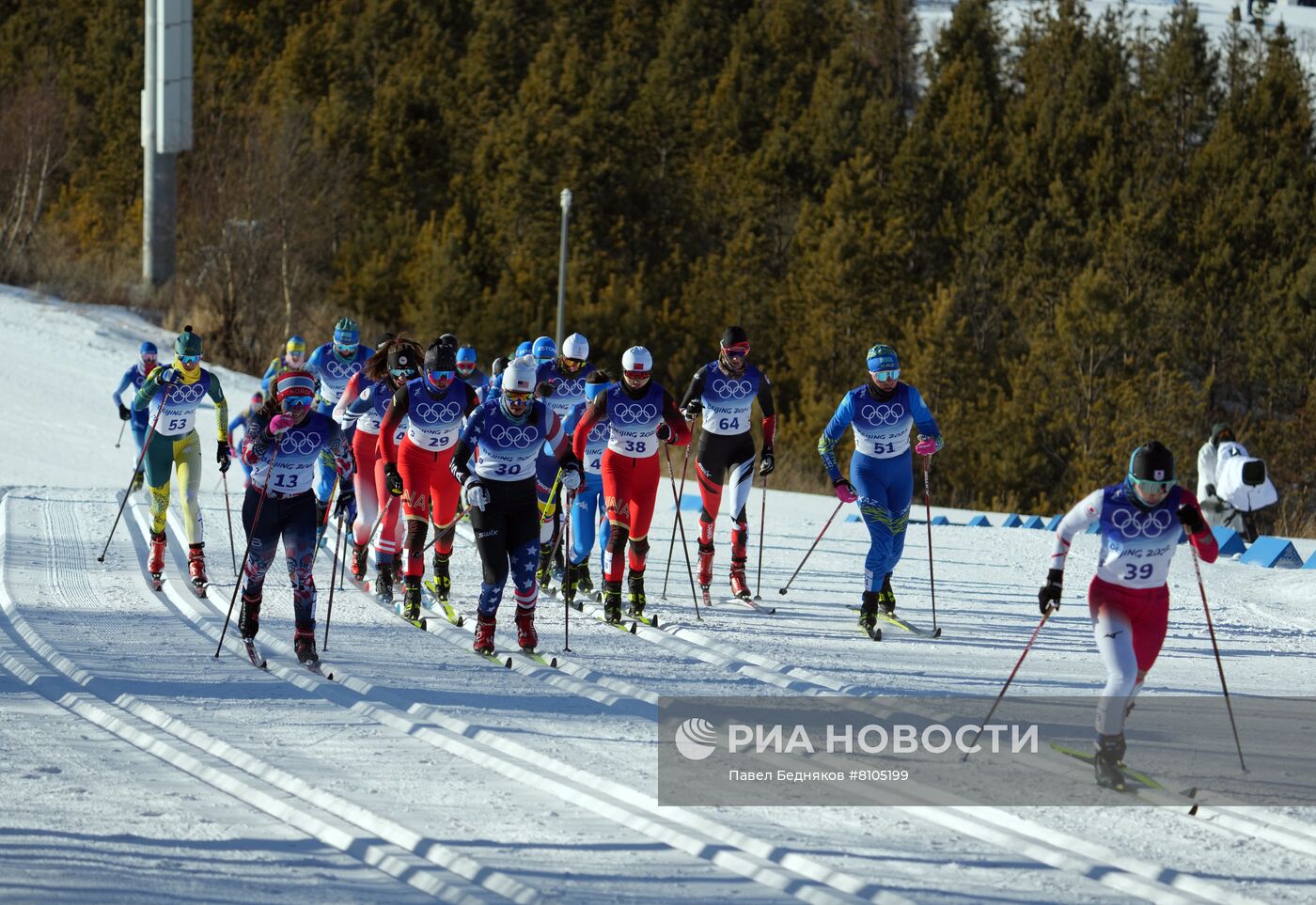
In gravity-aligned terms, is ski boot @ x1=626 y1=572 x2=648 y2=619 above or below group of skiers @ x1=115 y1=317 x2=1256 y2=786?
below

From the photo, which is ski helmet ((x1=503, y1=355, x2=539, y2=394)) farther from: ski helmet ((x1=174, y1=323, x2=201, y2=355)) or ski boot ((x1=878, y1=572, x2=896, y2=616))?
ski helmet ((x1=174, y1=323, x2=201, y2=355))

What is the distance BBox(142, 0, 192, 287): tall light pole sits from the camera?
3500cm

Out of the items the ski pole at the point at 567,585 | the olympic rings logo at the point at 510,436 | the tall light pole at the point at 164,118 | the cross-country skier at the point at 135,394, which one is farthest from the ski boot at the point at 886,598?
the tall light pole at the point at 164,118

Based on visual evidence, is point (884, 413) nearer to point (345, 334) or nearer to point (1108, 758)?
point (1108, 758)

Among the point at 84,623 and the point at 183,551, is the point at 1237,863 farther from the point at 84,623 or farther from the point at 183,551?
the point at 183,551

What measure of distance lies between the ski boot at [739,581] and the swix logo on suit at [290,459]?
389 centimetres

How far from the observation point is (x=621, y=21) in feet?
235

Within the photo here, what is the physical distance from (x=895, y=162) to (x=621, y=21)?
70.8 ft

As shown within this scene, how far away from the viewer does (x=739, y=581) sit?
41.5ft

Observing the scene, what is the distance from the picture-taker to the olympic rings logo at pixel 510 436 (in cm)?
1018

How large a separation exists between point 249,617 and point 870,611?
4.38 metres

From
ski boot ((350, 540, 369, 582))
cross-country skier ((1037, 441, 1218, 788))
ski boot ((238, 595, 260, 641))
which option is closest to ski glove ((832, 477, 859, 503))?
cross-country skier ((1037, 441, 1218, 788))

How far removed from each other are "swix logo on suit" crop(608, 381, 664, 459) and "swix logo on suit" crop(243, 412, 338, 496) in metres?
2.28

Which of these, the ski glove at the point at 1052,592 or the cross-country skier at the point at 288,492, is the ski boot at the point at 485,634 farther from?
the ski glove at the point at 1052,592
